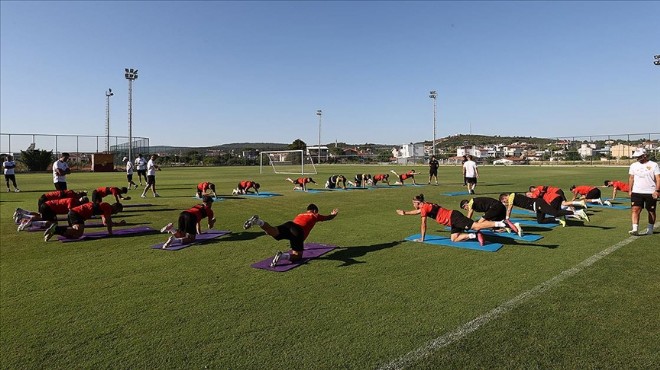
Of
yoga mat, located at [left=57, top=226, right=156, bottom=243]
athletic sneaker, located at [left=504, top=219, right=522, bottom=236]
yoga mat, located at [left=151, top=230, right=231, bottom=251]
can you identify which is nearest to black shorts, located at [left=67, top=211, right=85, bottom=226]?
yoga mat, located at [left=57, top=226, right=156, bottom=243]

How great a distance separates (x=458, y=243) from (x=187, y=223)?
5662mm

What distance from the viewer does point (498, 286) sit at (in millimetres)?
5527

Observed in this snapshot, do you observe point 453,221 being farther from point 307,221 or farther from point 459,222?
point 307,221

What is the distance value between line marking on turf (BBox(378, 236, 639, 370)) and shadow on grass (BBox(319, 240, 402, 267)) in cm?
265

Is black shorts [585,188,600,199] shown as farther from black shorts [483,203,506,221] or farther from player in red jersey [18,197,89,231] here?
player in red jersey [18,197,89,231]

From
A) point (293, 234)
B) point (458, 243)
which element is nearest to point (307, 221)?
point (293, 234)

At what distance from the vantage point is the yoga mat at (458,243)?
7.71m

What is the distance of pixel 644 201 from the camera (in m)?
8.88

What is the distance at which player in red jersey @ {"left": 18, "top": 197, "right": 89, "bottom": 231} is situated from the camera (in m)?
9.49

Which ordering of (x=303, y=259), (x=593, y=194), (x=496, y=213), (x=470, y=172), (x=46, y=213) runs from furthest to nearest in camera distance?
(x=470, y=172) → (x=593, y=194) → (x=46, y=213) → (x=496, y=213) → (x=303, y=259)

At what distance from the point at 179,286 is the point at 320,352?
2854mm

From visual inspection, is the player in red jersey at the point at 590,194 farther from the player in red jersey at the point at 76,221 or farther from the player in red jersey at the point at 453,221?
the player in red jersey at the point at 76,221

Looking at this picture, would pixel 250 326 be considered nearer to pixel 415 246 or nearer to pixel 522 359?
pixel 522 359

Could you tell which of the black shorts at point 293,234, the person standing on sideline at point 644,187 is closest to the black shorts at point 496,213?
the person standing on sideline at point 644,187
